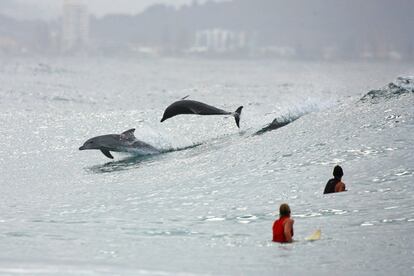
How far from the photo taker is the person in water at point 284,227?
1564 cm

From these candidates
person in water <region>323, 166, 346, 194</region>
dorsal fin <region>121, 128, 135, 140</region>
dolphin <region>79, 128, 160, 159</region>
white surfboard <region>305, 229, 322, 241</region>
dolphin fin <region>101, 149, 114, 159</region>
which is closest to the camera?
white surfboard <region>305, 229, 322, 241</region>

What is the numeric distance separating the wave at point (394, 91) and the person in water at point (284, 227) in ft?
51.3

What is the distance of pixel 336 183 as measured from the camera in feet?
64.5

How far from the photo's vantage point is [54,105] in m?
60.4

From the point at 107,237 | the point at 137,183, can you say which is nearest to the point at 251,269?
the point at 107,237

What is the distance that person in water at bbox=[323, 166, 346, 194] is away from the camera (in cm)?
1958

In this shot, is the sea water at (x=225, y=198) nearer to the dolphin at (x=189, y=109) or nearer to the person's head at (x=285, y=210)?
the person's head at (x=285, y=210)

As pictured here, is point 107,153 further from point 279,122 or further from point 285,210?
point 285,210

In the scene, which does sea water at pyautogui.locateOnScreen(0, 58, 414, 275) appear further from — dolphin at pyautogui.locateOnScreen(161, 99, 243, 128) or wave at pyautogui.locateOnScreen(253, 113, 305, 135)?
dolphin at pyautogui.locateOnScreen(161, 99, 243, 128)

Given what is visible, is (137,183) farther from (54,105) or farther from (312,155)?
(54,105)

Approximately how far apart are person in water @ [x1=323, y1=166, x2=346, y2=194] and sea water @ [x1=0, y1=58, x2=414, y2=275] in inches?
8.9

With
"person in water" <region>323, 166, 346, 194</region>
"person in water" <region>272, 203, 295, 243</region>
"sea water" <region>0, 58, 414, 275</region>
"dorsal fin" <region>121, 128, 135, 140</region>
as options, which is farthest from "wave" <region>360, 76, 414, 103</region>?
"person in water" <region>272, 203, 295, 243</region>

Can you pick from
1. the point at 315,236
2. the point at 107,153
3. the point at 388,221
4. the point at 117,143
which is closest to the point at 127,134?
the point at 117,143

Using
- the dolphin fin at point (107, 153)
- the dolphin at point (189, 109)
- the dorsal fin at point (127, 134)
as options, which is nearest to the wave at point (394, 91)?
the dolphin at point (189, 109)
